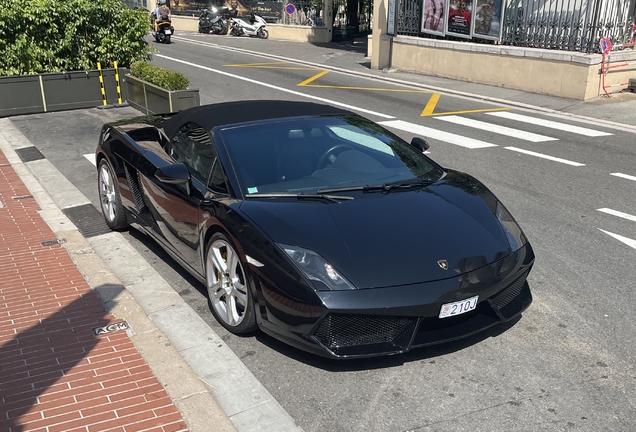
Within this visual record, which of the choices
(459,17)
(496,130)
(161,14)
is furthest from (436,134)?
(161,14)

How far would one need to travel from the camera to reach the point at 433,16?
2162 cm

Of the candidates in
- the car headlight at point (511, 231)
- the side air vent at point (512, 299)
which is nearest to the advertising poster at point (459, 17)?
the car headlight at point (511, 231)

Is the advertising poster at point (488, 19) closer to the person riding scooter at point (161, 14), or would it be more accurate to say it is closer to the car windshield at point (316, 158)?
the car windshield at point (316, 158)

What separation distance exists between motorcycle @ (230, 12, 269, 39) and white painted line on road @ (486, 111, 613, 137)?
79.0 ft

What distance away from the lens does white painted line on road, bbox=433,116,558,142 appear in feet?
40.8

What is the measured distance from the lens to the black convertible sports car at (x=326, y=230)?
4.15 meters

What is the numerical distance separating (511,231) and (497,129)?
879 cm

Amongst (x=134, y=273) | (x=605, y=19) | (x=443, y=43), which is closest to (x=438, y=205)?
(x=134, y=273)

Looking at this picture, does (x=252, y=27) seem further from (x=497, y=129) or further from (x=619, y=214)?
(x=619, y=214)

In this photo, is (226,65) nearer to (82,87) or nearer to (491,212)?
(82,87)

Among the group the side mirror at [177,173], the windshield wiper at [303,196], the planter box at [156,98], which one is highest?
the side mirror at [177,173]

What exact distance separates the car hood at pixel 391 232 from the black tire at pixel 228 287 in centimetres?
35

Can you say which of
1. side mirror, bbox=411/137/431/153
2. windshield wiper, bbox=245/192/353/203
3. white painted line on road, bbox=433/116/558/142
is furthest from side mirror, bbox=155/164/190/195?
white painted line on road, bbox=433/116/558/142

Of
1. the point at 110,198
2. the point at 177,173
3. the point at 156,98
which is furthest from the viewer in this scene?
the point at 156,98
